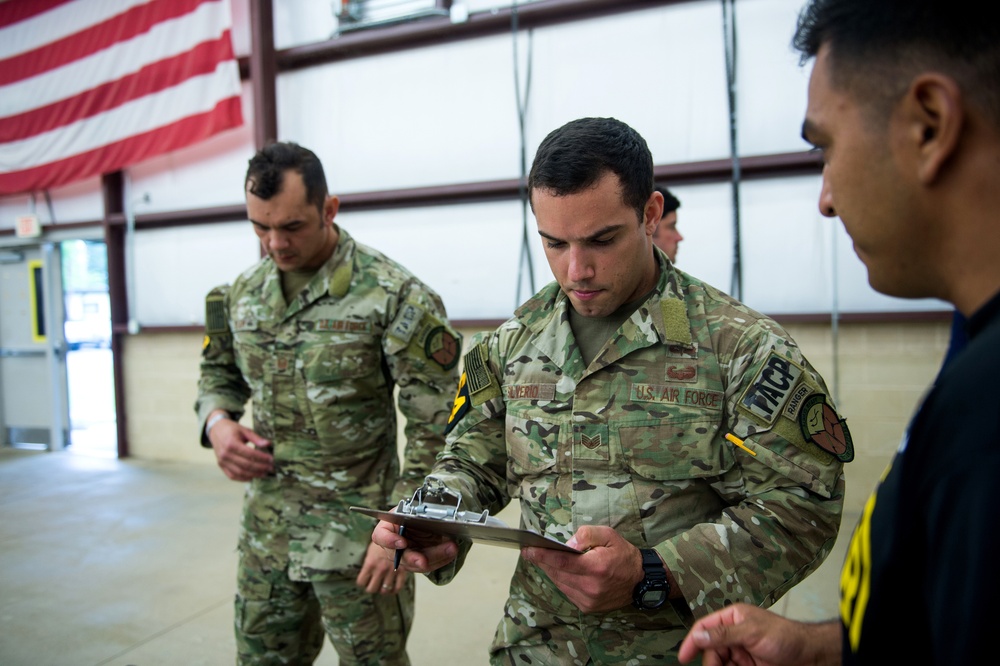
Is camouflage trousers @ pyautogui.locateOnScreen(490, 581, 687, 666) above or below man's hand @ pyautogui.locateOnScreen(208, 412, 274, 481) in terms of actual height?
below

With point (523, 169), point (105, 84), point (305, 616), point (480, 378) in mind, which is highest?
point (105, 84)

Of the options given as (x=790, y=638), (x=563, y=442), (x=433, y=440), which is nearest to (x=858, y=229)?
(x=790, y=638)

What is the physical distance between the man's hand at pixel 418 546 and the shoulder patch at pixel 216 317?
1.25 metres

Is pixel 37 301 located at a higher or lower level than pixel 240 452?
higher

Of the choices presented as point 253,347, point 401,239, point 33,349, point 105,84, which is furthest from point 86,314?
point 253,347

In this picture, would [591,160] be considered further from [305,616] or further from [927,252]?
[305,616]

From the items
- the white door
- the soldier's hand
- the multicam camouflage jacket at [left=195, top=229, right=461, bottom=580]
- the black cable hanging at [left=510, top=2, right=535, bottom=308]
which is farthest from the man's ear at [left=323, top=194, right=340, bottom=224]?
the white door

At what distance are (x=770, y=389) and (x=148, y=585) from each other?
3.57 meters

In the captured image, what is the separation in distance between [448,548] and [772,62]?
4107 mm

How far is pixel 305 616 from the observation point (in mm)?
2080

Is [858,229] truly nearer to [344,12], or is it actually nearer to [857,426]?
[857,426]

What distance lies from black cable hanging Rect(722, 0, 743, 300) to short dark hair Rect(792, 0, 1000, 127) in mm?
3946

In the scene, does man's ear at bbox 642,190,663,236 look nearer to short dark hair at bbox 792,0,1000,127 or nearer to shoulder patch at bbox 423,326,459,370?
short dark hair at bbox 792,0,1000,127

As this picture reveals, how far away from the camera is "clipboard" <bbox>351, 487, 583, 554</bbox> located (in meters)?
0.95
